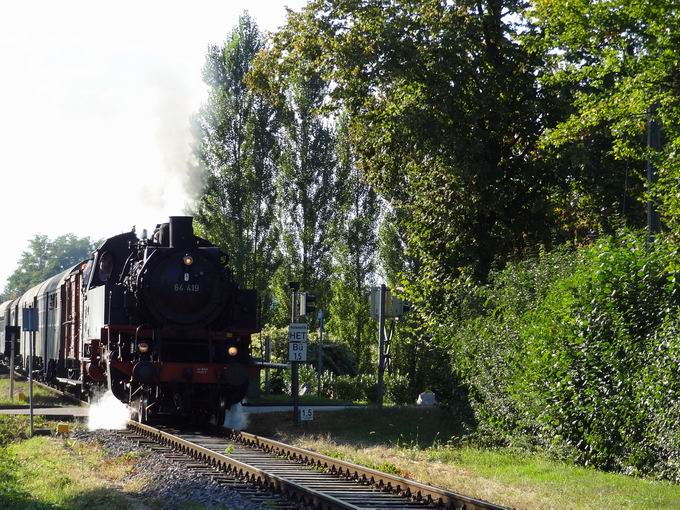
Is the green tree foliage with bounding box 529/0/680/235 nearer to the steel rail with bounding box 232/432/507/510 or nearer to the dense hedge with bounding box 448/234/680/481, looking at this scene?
the dense hedge with bounding box 448/234/680/481

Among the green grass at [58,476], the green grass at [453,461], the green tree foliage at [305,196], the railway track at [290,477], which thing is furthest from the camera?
the green tree foliage at [305,196]

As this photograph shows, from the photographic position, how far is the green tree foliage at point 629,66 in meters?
14.8

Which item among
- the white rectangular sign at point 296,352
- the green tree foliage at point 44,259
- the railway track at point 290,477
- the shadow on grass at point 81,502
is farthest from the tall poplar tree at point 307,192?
the green tree foliage at point 44,259

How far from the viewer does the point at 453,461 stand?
15.4 metres

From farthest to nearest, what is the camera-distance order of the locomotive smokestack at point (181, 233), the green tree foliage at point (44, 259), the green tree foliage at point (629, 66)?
the green tree foliage at point (44, 259)
the locomotive smokestack at point (181, 233)
the green tree foliage at point (629, 66)

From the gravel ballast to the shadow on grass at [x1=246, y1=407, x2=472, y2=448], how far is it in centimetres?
435

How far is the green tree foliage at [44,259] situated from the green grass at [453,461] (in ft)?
448

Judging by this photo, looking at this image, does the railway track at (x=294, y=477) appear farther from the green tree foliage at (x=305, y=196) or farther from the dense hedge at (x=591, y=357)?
the green tree foliage at (x=305, y=196)

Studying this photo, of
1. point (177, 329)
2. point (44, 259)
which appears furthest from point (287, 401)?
point (44, 259)

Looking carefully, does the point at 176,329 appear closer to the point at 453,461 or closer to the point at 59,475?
the point at 59,475

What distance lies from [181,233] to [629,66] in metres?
9.32

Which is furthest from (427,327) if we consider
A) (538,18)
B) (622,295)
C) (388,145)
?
(622,295)

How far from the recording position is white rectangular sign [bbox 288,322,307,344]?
2048cm

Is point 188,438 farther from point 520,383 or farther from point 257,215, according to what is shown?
point 257,215
